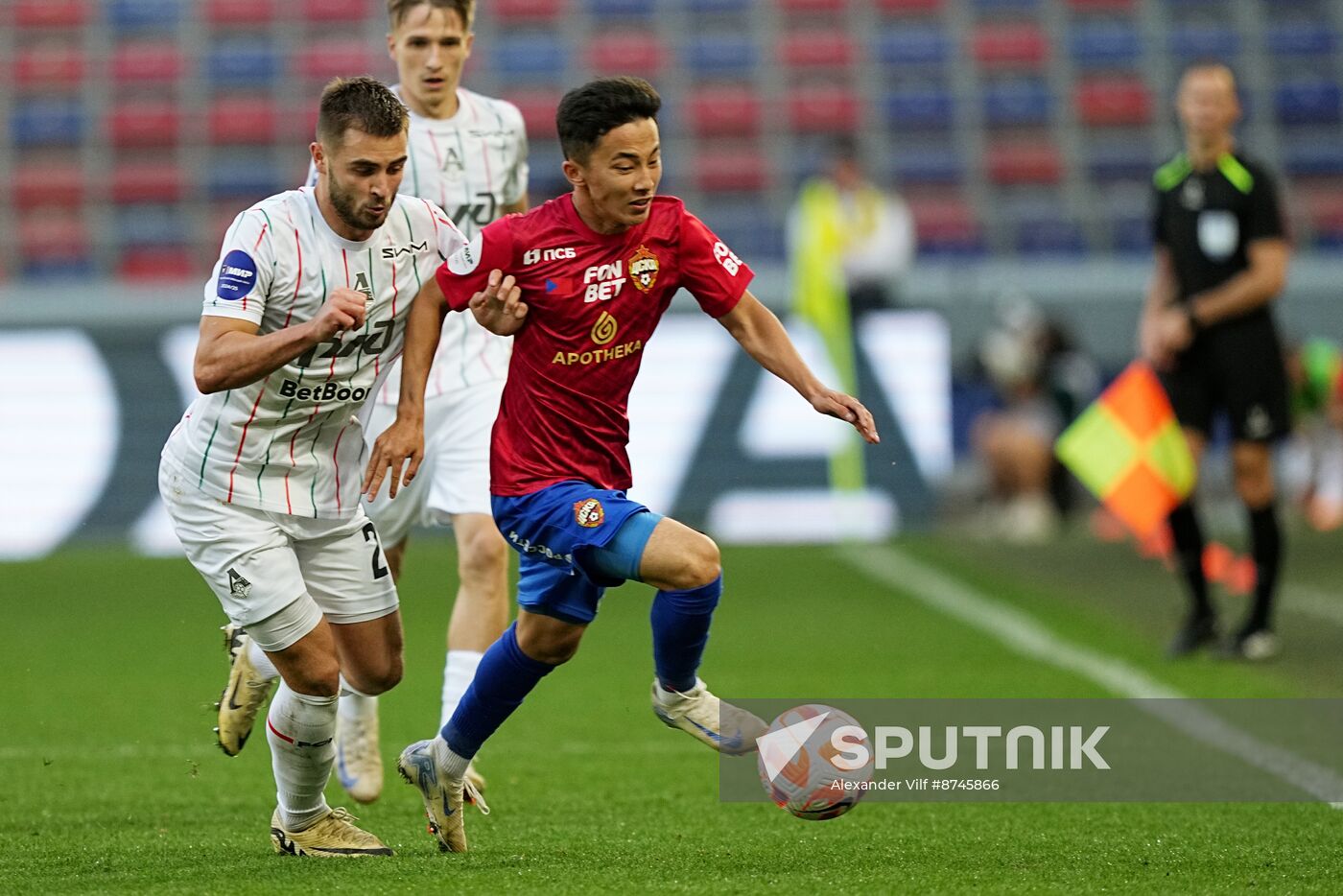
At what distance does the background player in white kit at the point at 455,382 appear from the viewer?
18.8 ft

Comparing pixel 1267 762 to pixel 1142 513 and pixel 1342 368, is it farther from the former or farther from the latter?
pixel 1342 368

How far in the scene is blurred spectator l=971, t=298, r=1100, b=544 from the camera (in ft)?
46.2

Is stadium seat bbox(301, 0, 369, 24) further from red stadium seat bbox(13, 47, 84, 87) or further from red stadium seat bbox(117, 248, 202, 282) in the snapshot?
red stadium seat bbox(117, 248, 202, 282)

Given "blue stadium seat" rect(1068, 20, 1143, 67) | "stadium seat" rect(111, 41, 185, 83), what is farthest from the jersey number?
"blue stadium seat" rect(1068, 20, 1143, 67)

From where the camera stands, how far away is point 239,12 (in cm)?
Result: 1866

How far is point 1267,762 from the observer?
5852mm

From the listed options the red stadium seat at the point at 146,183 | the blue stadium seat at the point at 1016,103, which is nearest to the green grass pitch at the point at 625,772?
the red stadium seat at the point at 146,183

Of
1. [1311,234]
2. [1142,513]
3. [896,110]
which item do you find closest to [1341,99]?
[1311,234]

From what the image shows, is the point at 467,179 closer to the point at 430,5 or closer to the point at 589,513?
the point at 430,5

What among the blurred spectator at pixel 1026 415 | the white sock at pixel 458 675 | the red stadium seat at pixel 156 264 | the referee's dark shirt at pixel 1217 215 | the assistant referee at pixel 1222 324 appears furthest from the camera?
the red stadium seat at pixel 156 264

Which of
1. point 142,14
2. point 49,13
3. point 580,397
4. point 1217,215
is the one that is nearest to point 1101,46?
point 142,14

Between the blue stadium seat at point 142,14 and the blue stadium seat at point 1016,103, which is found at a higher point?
the blue stadium seat at point 142,14

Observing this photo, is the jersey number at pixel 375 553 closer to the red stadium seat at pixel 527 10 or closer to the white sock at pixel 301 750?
the white sock at pixel 301 750

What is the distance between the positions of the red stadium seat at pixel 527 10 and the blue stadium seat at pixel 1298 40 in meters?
6.76
